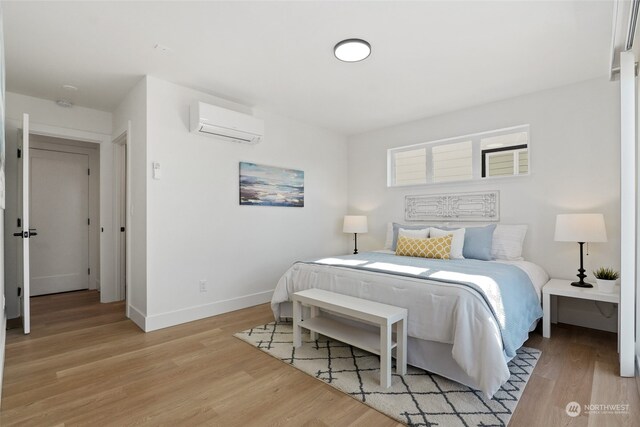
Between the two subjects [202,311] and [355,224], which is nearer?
[202,311]

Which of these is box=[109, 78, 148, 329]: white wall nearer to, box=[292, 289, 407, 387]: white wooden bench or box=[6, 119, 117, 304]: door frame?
box=[6, 119, 117, 304]: door frame

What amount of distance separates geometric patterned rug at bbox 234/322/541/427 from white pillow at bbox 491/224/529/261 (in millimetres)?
1056

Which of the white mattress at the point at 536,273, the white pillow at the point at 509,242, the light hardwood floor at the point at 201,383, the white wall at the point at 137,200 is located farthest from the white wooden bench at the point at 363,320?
the white pillow at the point at 509,242

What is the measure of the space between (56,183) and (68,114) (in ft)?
4.80

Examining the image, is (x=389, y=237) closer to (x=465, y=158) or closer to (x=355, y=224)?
(x=355, y=224)

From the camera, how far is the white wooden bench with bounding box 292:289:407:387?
6.71 feet

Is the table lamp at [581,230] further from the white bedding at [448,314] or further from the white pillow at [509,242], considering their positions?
the white bedding at [448,314]

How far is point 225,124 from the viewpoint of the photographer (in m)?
3.46

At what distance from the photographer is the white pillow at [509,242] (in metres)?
3.39

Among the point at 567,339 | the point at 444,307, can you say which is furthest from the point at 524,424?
the point at 567,339

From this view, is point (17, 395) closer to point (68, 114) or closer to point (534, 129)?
point (68, 114)

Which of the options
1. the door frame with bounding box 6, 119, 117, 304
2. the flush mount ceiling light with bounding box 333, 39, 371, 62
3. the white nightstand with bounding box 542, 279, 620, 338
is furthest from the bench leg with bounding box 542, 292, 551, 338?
the door frame with bounding box 6, 119, 117, 304

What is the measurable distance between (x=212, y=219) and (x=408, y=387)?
8.35 ft

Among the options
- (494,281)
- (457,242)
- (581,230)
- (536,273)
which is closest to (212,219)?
(457,242)
